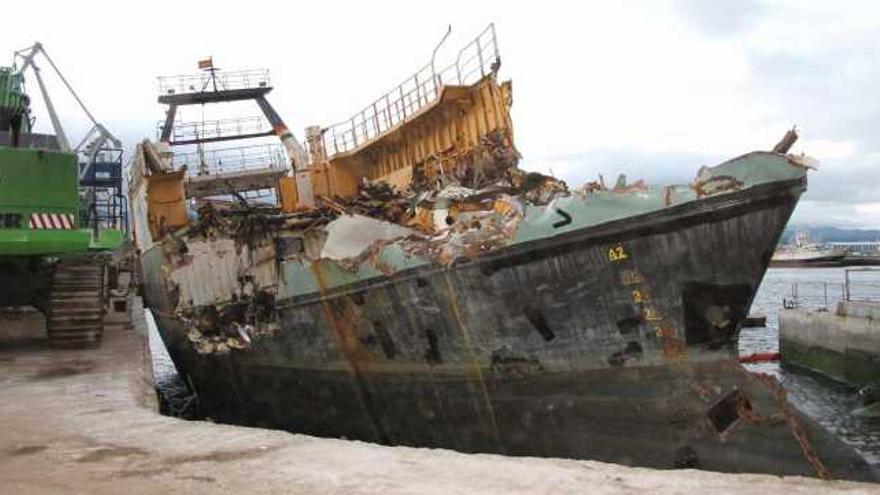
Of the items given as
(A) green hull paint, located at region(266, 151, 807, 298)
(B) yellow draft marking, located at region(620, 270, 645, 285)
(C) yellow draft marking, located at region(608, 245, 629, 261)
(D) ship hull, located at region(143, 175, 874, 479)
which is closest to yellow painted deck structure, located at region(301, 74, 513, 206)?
(A) green hull paint, located at region(266, 151, 807, 298)

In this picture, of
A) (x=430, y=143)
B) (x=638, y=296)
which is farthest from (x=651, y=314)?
(x=430, y=143)

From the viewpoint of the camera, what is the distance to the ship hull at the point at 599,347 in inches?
285

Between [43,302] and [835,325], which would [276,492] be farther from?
[835,325]

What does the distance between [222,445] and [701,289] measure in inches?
182

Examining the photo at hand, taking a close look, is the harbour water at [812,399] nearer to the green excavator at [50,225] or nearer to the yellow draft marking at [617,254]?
the green excavator at [50,225]

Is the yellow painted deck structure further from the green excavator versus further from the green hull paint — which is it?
the green excavator

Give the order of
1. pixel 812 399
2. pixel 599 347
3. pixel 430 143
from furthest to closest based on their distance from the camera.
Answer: pixel 812 399 → pixel 430 143 → pixel 599 347

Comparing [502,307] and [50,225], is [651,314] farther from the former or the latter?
[50,225]

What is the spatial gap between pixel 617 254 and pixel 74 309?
9.55m

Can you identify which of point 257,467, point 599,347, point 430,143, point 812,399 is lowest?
point 812,399

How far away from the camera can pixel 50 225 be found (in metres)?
10.6

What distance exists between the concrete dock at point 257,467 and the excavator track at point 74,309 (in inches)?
222

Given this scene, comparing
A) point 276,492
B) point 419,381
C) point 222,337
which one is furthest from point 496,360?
point 222,337

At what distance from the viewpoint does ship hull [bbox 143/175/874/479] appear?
7246mm
